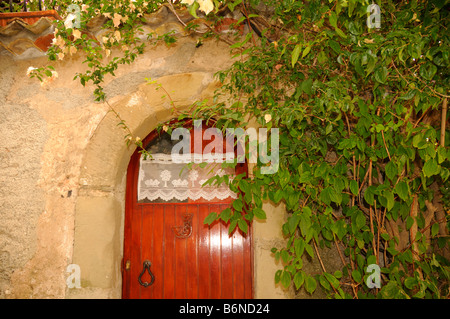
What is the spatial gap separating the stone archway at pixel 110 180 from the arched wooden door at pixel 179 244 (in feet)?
0.42

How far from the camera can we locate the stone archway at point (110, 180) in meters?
2.10

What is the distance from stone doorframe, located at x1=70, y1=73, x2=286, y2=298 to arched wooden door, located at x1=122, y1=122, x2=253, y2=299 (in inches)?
4.7

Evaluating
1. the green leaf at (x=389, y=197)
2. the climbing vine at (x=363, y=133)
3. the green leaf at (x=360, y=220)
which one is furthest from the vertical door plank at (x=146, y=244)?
the green leaf at (x=389, y=197)

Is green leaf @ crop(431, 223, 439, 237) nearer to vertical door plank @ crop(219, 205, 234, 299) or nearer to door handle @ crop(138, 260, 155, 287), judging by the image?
vertical door plank @ crop(219, 205, 234, 299)

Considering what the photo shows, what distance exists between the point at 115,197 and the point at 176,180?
1.61 feet

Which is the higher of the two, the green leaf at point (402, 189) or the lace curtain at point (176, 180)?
the lace curtain at point (176, 180)

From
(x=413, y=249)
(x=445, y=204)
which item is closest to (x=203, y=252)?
(x=413, y=249)

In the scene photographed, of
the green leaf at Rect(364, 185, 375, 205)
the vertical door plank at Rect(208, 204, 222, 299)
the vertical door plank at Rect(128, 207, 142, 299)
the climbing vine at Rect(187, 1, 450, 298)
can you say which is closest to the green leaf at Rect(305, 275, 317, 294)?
the climbing vine at Rect(187, 1, 450, 298)

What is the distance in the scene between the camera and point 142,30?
2078 millimetres

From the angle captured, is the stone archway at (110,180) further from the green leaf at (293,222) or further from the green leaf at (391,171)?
the green leaf at (391,171)

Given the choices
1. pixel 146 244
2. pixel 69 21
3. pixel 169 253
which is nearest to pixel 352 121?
pixel 169 253
